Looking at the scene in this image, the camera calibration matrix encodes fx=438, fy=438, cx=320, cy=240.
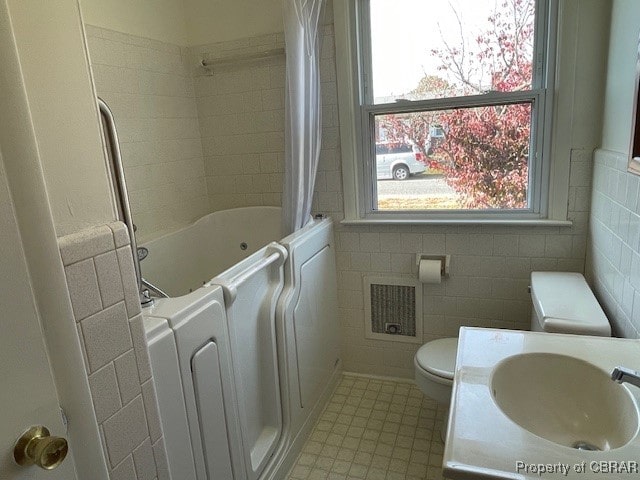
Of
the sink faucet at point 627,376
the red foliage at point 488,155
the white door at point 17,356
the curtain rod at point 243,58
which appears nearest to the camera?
the white door at point 17,356

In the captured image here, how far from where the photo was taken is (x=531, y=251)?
2.15 m

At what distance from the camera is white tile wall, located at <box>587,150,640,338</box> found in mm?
1325

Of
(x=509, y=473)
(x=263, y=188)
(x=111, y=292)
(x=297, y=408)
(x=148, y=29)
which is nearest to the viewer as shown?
(x=509, y=473)

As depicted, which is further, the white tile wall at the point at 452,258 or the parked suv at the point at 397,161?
the parked suv at the point at 397,161

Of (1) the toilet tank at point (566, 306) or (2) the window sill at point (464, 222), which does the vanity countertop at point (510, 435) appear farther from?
(2) the window sill at point (464, 222)

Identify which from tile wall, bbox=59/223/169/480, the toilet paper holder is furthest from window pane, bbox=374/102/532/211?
tile wall, bbox=59/223/169/480

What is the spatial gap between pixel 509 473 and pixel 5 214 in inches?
36.3

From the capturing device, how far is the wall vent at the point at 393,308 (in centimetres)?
242

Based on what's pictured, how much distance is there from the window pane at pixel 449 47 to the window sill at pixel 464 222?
24.5 inches

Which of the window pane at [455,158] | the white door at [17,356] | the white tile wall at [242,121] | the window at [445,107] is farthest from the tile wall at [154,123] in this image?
the white door at [17,356]

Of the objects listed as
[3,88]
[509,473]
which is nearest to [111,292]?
[3,88]

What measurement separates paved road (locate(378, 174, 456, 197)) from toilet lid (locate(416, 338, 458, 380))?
0.77m

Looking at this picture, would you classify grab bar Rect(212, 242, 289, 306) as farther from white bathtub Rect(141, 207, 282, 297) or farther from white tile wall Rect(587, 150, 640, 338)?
white tile wall Rect(587, 150, 640, 338)

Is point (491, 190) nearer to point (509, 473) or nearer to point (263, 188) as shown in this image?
point (263, 188)
